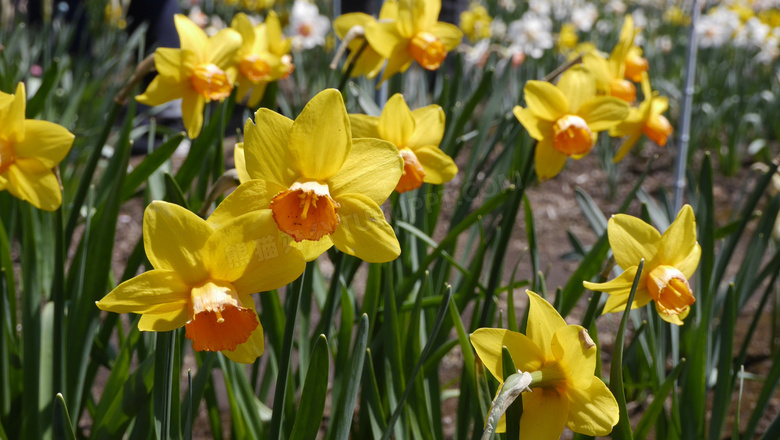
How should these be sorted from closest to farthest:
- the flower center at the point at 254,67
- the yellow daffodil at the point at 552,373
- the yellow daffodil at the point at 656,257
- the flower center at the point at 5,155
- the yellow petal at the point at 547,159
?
the yellow daffodil at the point at 552,373 < the yellow daffodil at the point at 656,257 < the flower center at the point at 5,155 < the yellow petal at the point at 547,159 < the flower center at the point at 254,67

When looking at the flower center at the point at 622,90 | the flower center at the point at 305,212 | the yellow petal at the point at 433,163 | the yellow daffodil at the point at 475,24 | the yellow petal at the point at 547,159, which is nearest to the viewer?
the flower center at the point at 305,212

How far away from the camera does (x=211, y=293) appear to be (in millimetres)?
694

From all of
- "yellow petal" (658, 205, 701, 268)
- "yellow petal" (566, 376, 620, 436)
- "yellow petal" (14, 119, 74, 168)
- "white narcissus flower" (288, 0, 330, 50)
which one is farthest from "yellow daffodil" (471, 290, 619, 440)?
"white narcissus flower" (288, 0, 330, 50)

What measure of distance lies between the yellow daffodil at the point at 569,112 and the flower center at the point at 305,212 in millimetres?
587

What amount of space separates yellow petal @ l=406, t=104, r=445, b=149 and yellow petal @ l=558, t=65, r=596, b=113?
0.82ft

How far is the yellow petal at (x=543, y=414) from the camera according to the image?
0.79 meters

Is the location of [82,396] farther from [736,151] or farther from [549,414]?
[736,151]

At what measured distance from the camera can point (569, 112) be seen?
1.19m

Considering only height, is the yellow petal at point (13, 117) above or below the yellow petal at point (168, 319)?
above

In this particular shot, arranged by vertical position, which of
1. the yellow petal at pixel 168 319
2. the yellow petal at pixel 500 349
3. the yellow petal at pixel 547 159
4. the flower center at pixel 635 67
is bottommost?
the yellow petal at pixel 500 349

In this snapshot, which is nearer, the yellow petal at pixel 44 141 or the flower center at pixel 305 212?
the flower center at pixel 305 212

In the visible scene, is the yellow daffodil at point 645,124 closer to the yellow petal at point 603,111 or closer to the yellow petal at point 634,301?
the yellow petal at point 603,111

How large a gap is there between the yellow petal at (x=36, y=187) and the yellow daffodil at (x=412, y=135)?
0.48 m

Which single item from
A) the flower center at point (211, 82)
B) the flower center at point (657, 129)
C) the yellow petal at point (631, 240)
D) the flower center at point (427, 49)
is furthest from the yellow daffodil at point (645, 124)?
the flower center at point (211, 82)
